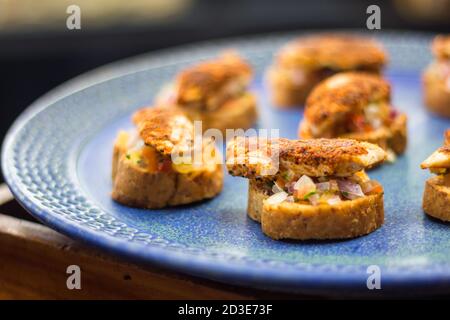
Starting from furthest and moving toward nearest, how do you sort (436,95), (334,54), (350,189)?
(334,54) → (436,95) → (350,189)

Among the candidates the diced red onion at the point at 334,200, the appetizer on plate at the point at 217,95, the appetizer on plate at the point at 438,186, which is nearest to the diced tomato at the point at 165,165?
the diced red onion at the point at 334,200

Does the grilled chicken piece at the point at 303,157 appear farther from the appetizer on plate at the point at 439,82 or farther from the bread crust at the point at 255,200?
the appetizer on plate at the point at 439,82

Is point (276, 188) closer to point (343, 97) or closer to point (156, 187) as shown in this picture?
point (156, 187)

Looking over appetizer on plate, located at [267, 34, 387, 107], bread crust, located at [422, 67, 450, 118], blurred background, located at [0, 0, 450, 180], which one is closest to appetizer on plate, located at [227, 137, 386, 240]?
bread crust, located at [422, 67, 450, 118]

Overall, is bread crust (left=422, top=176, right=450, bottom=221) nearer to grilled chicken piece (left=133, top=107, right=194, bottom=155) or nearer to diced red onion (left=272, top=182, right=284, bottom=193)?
diced red onion (left=272, top=182, right=284, bottom=193)

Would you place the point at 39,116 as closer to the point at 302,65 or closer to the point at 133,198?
the point at 133,198

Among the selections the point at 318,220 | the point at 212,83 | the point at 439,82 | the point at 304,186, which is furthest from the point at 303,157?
the point at 439,82
